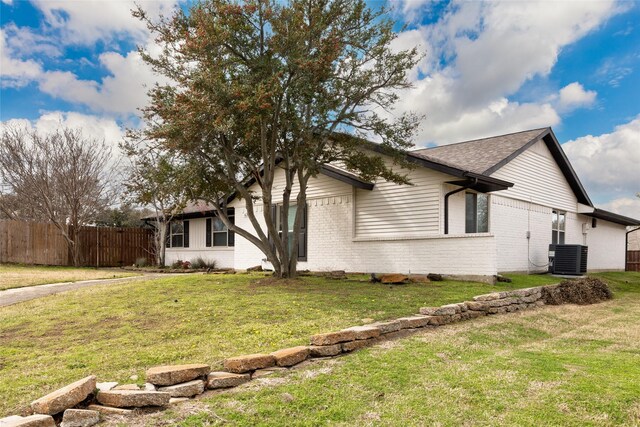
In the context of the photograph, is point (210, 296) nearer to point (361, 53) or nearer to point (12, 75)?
point (361, 53)

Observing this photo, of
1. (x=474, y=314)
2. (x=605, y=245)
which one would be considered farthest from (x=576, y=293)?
(x=605, y=245)

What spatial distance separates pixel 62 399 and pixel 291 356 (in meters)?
2.08

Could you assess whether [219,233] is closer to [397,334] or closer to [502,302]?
[502,302]

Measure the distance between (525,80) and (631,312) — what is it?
812 centimetres

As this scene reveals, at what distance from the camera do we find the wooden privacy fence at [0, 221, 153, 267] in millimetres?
20938

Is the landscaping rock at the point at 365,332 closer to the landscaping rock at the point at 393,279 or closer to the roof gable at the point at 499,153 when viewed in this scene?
the landscaping rock at the point at 393,279

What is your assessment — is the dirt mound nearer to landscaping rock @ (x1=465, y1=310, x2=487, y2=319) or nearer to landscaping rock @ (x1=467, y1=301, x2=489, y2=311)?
landscaping rock @ (x1=467, y1=301, x2=489, y2=311)

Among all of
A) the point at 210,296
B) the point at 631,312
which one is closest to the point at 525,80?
the point at 631,312

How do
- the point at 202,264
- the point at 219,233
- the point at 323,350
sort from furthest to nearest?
the point at 219,233
the point at 202,264
the point at 323,350

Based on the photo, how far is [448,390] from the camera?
152 inches

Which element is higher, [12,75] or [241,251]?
[12,75]

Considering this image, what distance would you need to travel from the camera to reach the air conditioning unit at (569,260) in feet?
44.3

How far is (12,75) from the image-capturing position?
1286 centimetres

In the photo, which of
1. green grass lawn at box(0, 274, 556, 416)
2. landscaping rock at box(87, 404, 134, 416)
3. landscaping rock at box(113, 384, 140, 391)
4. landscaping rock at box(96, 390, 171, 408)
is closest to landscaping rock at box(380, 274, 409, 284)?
green grass lawn at box(0, 274, 556, 416)
